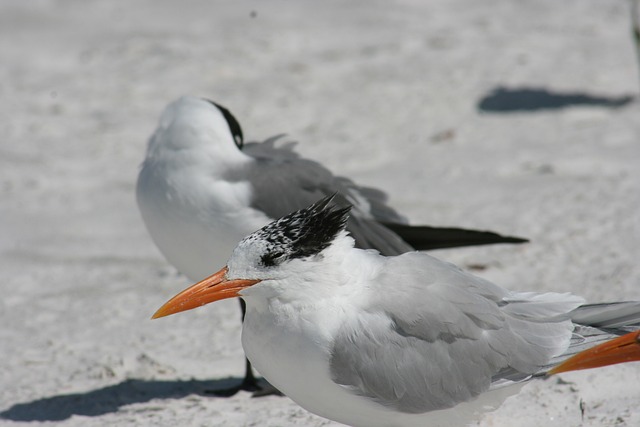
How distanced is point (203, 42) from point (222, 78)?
0.87 meters

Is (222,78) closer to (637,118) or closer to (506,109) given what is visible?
(506,109)

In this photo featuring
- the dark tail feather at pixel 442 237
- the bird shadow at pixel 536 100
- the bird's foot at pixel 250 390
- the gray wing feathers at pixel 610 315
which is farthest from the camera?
the bird shadow at pixel 536 100

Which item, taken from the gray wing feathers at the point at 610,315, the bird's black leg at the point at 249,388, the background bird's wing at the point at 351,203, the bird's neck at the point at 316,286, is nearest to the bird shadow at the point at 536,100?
the background bird's wing at the point at 351,203

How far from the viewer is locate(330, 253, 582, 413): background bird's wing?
3537 mm

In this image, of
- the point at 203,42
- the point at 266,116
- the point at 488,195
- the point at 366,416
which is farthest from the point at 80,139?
the point at 366,416

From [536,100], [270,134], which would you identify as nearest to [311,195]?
[270,134]

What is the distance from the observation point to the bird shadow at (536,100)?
8312 millimetres

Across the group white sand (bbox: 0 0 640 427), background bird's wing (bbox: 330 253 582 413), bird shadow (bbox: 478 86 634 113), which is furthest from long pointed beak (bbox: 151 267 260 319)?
bird shadow (bbox: 478 86 634 113)

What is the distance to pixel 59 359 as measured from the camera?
16.4 ft

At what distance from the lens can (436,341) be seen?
3639mm

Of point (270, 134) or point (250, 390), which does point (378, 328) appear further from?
point (270, 134)

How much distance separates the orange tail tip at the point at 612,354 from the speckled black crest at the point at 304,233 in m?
0.86

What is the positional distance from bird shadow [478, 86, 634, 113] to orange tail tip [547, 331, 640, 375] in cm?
513

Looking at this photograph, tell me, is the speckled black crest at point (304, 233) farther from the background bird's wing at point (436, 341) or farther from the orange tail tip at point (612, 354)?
the orange tail tip at point (612, 354)
